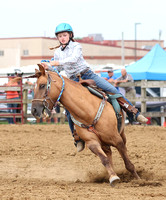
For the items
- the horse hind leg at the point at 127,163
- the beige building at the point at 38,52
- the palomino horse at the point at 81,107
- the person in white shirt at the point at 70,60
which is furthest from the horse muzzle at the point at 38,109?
the beige building at the point at 38,52

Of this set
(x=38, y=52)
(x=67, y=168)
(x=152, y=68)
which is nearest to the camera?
(x=67, y=168)

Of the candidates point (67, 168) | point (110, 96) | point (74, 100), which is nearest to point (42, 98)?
point (74, 100)

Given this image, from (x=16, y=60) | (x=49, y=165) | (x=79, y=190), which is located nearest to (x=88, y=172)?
(x=49, y=165)

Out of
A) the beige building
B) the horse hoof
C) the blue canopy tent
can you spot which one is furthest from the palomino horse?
the beige building

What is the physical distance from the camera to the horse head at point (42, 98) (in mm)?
6070

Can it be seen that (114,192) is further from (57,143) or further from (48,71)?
(57,143)

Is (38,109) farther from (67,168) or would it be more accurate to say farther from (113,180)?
(67,168)

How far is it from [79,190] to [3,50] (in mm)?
49274

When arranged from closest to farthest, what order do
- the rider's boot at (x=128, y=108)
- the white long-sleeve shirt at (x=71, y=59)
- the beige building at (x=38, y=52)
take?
the white long-sleeve shirt at (x=71, y=59)
the rider's boot at (x=128, y=108)
the beige building at (x=38, y=52)

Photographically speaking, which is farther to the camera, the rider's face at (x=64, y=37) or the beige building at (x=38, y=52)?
the beige building at (x=38, y=52)

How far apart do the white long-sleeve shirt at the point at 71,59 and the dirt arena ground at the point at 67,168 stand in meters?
1.75

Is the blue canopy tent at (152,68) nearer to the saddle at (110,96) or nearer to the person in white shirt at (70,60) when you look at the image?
the saddle at (110,96)

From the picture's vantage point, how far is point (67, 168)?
8.18 m

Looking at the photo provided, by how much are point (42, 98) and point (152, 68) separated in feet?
40.7
